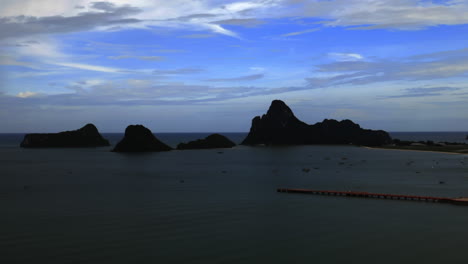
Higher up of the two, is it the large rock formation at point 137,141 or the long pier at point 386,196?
the large rock formation at point 137,141

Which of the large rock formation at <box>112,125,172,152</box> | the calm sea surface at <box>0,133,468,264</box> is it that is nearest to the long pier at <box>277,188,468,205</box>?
the calm sea surface at <box>0,133,468,264</box>

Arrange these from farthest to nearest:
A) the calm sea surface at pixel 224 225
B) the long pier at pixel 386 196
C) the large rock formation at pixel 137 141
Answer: the large rock formation at pixel 137 141 → the long pier at pixel 386 196 → the calm sea surface at pixel 224 225

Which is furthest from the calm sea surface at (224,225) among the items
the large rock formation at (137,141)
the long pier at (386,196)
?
the large rock formation at (137,141)

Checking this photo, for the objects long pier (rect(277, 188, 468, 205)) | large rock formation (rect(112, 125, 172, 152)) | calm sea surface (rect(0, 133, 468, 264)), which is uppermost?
large rock formation (rect(112, 125, 172, 152))

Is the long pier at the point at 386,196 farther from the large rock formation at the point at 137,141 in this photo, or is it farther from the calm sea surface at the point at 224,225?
the large rock formation at the point at 137,141

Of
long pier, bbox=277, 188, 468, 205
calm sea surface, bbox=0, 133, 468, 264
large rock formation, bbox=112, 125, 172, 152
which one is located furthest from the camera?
large rock formation, bbox=112, 125, 172, 152

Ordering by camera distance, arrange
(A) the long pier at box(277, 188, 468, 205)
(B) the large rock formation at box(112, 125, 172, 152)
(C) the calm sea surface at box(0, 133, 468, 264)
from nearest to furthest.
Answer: (C) the calm sea surface at box(0, 133, 468, 264) < (A) the long pier at box(277, 188, 468, 205) < (B) the large rock formation at box(112, 125, 172, 152)

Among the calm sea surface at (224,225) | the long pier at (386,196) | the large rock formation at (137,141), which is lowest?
the calm sea surface at (224,225)

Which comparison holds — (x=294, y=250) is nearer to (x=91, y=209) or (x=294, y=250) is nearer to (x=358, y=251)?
(x=358, y=251)

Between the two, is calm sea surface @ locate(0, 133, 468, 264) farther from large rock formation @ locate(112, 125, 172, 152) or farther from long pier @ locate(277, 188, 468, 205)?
large rock formation @ locate(112, 125, 172, 152)

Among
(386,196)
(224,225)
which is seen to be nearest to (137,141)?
(386,196)

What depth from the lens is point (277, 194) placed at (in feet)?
197

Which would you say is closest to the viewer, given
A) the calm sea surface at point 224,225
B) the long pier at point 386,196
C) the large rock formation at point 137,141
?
the calm sea surface at point 224,225

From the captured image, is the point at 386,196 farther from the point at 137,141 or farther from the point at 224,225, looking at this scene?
the point at 137,141
